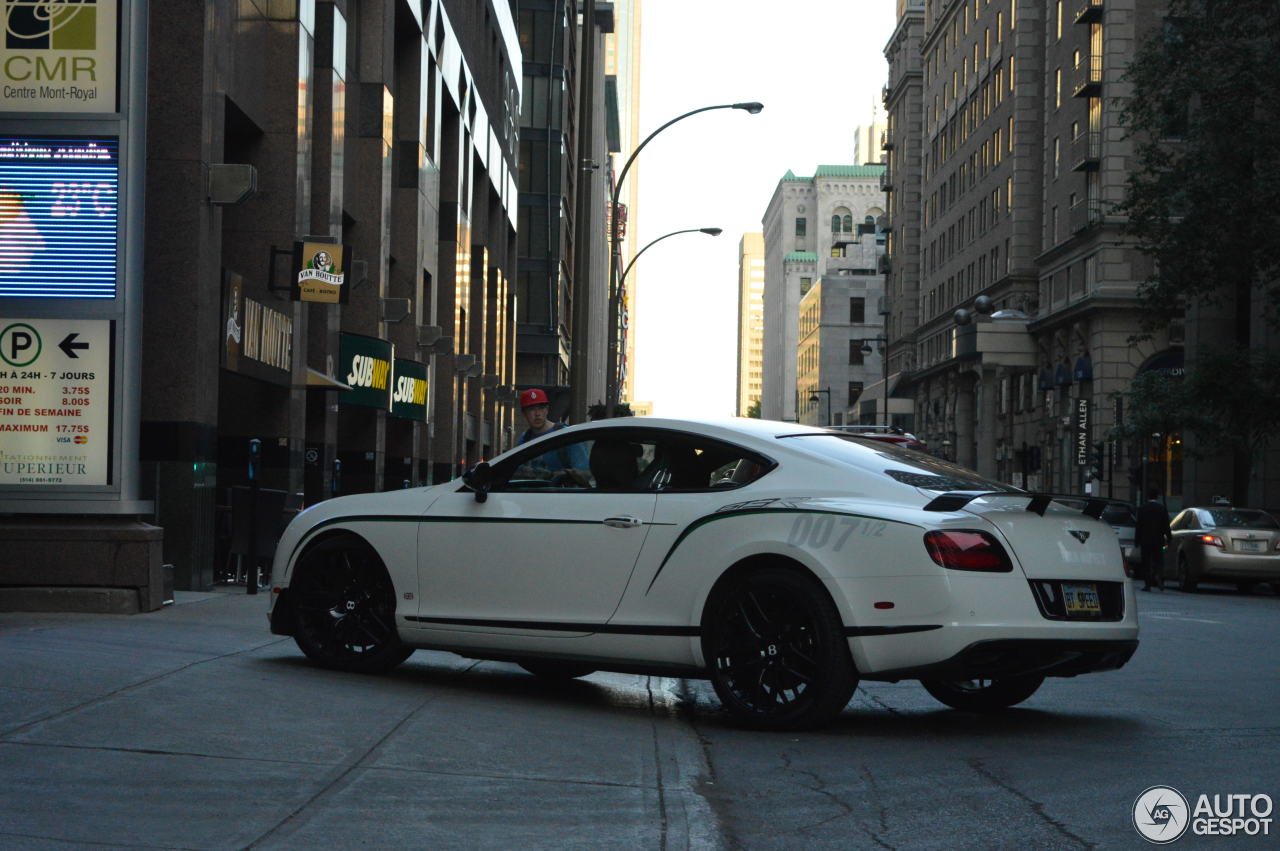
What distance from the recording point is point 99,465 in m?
12.9

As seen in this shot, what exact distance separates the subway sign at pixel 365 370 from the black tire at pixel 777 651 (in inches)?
792

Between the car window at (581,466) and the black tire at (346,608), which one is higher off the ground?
the car window at (581,466)

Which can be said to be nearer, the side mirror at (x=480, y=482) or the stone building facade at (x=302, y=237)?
the side mirror at (x=480, y=482)

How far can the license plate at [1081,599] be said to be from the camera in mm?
7328

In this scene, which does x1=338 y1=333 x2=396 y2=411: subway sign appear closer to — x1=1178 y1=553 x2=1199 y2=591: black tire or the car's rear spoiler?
x1=1178 y1=553 x2=1199 y2=591: black tire

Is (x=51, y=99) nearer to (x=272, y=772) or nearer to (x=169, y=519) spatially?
(x=169, y=519)

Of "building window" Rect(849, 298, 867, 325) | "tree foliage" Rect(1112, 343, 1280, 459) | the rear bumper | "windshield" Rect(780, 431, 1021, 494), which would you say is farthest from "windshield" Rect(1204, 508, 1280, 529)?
"building window" Rect(849, 298, 867, 325)

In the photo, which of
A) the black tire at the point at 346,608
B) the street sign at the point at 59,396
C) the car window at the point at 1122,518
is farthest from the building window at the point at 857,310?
the black tire at the point at 346,608

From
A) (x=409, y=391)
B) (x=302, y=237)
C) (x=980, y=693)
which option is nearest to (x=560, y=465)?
(x=980, y=693)

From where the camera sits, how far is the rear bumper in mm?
7066

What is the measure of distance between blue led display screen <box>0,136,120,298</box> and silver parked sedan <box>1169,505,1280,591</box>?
1928cm

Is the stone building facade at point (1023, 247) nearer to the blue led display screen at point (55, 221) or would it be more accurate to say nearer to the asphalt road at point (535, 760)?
the blue led display screen at point (55, 221)

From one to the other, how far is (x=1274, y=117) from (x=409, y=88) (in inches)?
682

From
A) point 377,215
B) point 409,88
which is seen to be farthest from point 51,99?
point 409,88
